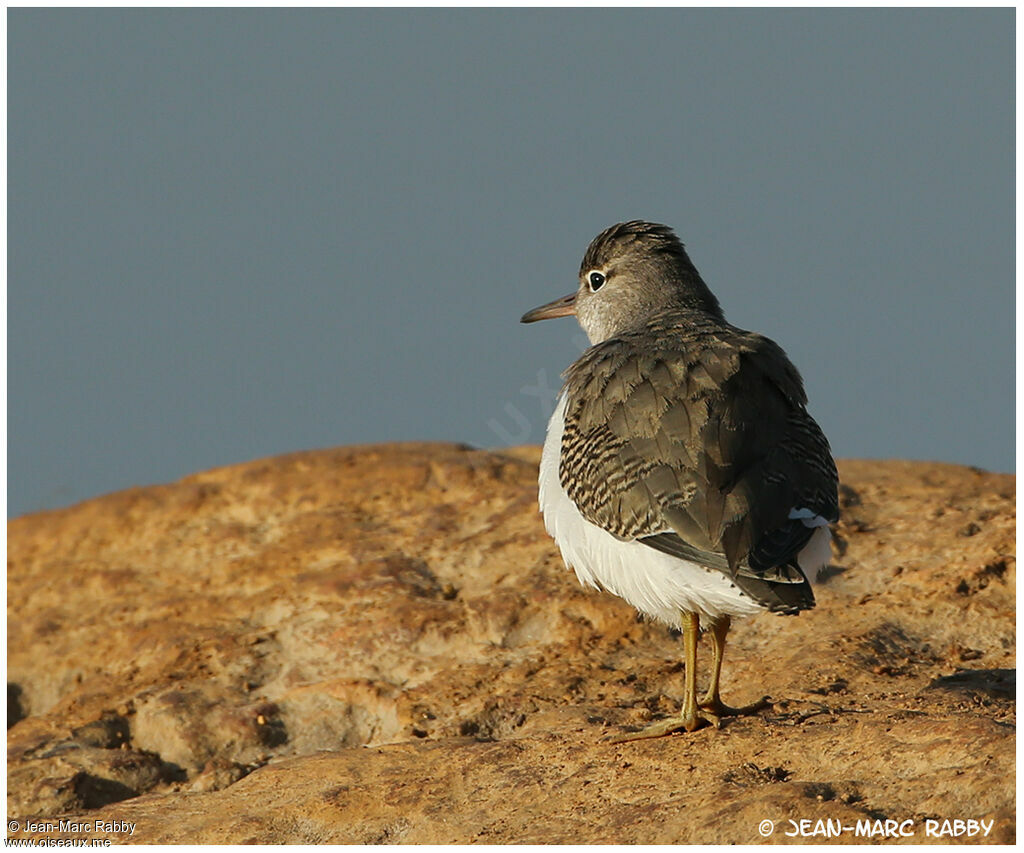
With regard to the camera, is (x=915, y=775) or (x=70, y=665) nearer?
(x=915, y=775)

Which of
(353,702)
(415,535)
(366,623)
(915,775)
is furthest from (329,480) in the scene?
(915,775)

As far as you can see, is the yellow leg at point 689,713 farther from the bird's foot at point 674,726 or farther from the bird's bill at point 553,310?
the bird's bill at point 553,310

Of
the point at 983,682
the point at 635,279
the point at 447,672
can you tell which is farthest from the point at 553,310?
the point at 983,682

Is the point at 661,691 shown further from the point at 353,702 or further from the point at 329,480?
the point at 329,480

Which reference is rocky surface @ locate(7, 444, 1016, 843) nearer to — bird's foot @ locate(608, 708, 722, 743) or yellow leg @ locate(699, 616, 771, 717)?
bird's foot @ locate(608, 708, 722, 743)

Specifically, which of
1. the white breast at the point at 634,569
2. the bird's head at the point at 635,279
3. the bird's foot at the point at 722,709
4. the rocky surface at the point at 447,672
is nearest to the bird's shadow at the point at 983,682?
the rocky surface at the point at 447,672

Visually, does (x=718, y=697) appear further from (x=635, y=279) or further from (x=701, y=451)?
(x=635, y=279)
